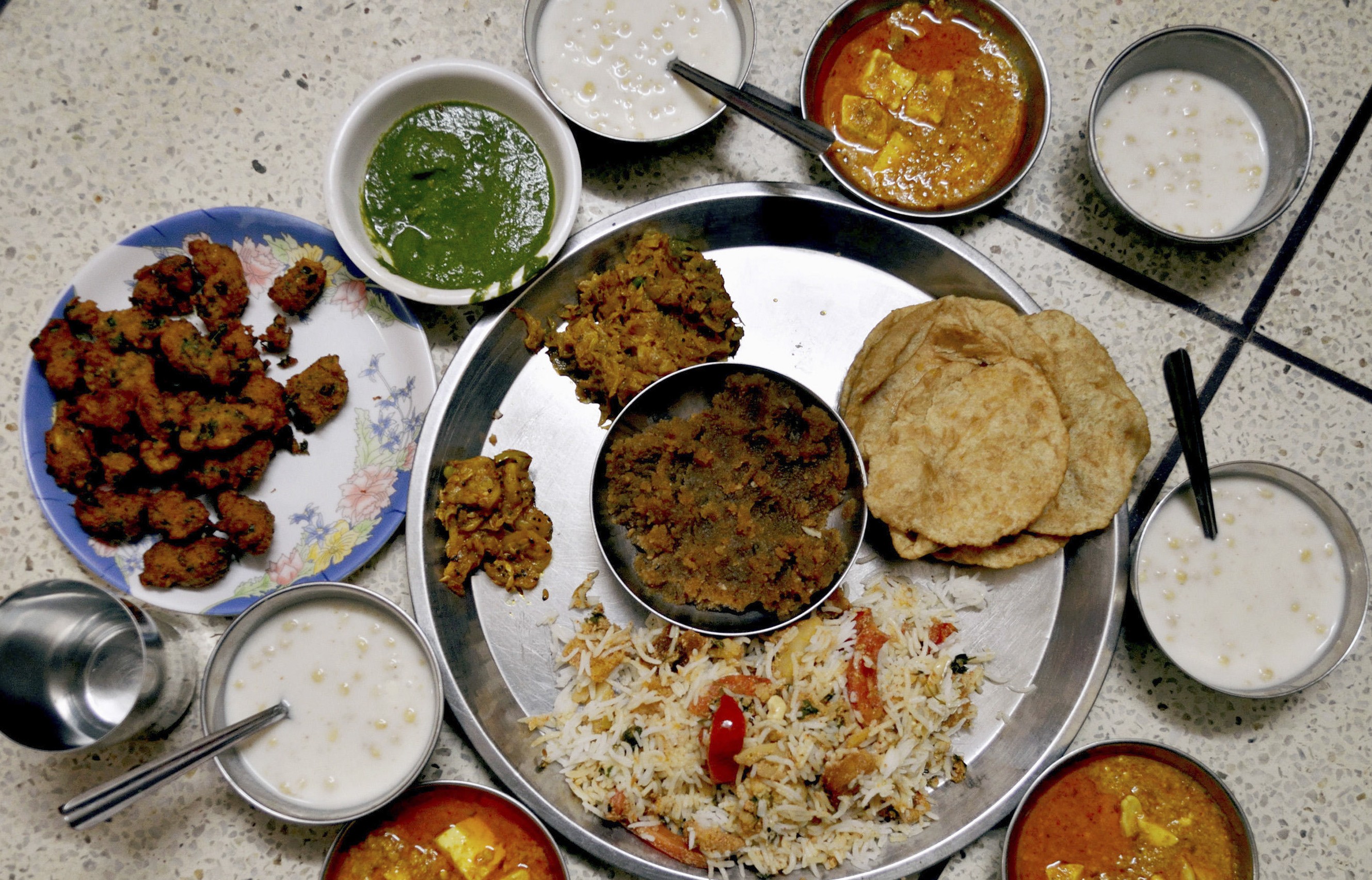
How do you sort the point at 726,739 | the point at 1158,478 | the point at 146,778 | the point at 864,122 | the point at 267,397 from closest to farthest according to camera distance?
the point at 146,778 → the point at 726,739 → the point at 267,397 → the point at 864,122 → the point at 1158,478

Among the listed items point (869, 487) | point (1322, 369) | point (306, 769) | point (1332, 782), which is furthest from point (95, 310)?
point (1332, 782)

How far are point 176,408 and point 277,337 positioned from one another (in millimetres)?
341

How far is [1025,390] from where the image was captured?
2301 mm

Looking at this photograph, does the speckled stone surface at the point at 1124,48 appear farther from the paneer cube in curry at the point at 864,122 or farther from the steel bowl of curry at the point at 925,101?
the paneer cube in curry at the point at 864,122

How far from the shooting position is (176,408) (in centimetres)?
230

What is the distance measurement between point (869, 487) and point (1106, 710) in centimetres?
113

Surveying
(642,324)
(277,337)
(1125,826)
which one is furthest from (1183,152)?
(277,337)

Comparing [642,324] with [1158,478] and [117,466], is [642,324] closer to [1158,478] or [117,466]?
[117,466]

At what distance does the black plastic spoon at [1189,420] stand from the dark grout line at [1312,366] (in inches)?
21.4

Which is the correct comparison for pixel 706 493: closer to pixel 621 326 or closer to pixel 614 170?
pixel 621 326

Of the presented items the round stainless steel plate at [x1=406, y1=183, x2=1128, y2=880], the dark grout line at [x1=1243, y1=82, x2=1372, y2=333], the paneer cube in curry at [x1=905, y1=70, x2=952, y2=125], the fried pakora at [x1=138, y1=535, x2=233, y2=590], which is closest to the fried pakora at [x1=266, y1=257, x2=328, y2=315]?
the round stainless steel plate at [x1=406, y1=183, x2=1128, y2=880]

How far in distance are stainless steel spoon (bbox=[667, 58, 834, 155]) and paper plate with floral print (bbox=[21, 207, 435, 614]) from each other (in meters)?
1.11

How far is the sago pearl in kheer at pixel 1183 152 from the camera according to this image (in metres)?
2.53

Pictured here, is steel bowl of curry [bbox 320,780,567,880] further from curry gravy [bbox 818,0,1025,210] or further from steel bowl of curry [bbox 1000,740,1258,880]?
curry gravy [bbox 818,0,1025,210]
